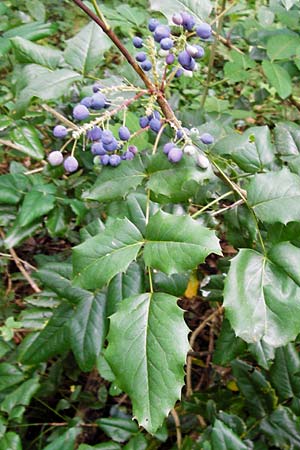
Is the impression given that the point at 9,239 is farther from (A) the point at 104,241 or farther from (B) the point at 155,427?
(B) the point at 155,427

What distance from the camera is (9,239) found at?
1.45m

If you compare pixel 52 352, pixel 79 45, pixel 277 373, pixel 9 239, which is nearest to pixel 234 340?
pixel 277 373

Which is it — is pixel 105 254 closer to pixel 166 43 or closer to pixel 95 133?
pixel 95 133

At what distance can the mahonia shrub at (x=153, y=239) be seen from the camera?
928 mm

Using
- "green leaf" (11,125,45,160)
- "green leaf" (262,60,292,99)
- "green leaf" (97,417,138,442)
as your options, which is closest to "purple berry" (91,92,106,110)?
"green leaf" (11,125,45,160)

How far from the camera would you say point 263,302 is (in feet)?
3.11

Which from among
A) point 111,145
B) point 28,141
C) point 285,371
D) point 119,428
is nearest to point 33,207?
point 28,141

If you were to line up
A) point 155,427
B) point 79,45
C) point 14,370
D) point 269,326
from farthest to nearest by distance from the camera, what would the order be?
point 14,370 → point 79,45 → point 269,326 → point 155,427

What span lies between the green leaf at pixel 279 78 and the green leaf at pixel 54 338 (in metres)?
0.98

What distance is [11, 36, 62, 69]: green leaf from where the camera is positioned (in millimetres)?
1186

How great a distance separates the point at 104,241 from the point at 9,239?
56cm

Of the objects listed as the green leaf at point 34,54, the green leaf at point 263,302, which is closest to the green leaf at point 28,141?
the green leaf at point 34,54

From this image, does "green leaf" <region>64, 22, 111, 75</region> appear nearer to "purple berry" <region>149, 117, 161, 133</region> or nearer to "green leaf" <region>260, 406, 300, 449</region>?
"purple berry" <region>149, 117, 161, 133</region>

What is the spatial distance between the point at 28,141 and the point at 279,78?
86 cm
